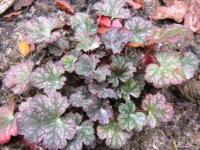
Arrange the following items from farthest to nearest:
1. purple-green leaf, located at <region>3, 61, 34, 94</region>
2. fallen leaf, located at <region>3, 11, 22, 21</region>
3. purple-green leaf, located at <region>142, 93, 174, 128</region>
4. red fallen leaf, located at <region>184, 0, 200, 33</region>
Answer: fallen leaf, located at <region>3, 11, 22, 21</region> → red fallen leaf, located at <region>184, 0, 200, 33</region> → purple-green leaf, located at <region>3, 61, 34, 94</region> → purple-green leaf, located at <region>142, 93, 174, 128</region>

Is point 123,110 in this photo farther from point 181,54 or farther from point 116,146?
point 181,54

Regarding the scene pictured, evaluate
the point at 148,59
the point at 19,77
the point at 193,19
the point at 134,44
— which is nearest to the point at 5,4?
the point at 19,77

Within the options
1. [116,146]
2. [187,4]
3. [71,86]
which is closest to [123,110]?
[116,146]

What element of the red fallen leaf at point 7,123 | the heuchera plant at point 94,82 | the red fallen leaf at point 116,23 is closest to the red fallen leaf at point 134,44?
the heuchera plant at point 94,82

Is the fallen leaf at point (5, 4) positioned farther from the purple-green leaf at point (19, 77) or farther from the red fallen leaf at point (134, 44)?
the red fallen leaf at point (134, 44)

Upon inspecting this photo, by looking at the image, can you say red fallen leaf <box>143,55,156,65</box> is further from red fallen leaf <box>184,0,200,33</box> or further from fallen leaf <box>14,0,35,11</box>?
fallen leaf <box>14,0,35,11</box>

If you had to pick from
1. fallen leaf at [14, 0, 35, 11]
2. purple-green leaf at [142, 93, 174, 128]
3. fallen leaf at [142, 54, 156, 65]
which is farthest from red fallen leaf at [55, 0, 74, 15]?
purple-green leaf at [142, 93, 174, 128]
